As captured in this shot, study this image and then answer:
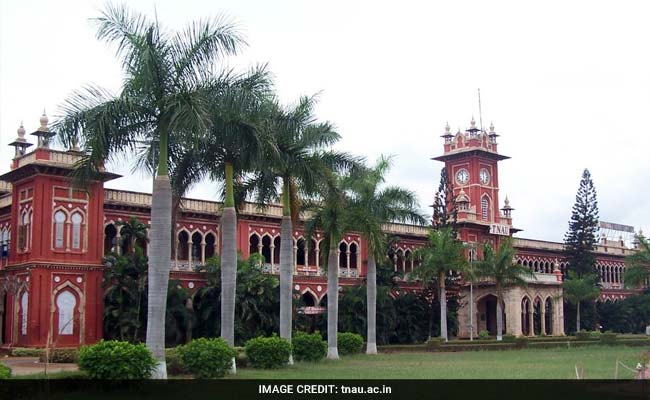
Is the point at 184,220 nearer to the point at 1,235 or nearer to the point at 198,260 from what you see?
the point at 198,260

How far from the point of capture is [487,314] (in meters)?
57.2

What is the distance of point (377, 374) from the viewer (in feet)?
76.6

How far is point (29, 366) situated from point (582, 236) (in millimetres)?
47060

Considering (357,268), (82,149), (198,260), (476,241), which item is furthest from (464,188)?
(82,149)

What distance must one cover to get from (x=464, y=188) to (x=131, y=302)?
112 ft

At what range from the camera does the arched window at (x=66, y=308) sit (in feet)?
113

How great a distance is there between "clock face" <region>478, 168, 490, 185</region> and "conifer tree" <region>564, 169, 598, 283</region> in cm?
744

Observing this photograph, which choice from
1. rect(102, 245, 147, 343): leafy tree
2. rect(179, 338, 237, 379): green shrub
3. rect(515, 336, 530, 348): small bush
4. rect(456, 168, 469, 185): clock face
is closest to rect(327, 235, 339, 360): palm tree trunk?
rect(102, 245, 147, 343): leafy tree

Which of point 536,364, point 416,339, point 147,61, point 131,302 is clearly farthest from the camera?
point 416,339

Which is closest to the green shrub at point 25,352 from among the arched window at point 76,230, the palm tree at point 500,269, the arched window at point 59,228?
the arched window at point 59,228

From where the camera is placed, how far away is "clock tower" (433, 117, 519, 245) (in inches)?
2441

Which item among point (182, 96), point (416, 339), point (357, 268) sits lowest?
point (416, 339)

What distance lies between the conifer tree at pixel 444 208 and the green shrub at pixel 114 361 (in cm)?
3369

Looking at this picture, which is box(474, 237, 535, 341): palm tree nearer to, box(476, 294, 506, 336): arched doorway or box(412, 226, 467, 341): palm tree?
box(412, 226, 467, 341): palm tree
